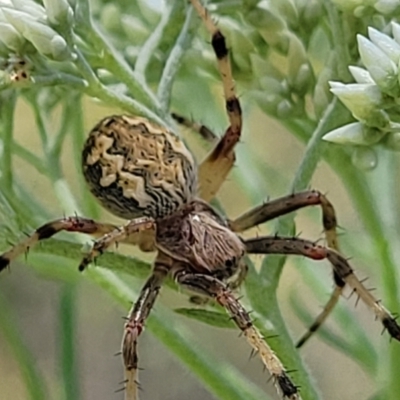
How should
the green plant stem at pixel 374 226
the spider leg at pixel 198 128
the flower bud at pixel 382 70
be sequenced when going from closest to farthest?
1. the flower bud at pixel 382 70
2. the green plant stem at pixel 374 226
3. the spider leg at pixel 198 128

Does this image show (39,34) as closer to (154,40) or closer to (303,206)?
(154,40)

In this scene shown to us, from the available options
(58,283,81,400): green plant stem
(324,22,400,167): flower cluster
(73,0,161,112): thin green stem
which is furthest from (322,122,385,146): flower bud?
(58,283,81,400): green plant stem

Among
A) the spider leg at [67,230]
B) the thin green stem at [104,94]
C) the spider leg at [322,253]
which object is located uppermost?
the thin green stem at [104,94]

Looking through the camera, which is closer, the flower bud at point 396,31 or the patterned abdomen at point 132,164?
the flower bud at point 396,31

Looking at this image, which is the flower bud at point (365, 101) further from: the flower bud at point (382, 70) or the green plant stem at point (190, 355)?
the green plant stem at point (190, 355)

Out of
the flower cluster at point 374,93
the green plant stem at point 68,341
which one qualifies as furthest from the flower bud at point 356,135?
the green plant stem at point 68,341

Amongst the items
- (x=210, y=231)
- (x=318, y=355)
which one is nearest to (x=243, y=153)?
(x=210, y=231)

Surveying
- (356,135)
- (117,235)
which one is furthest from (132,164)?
(356,135)
